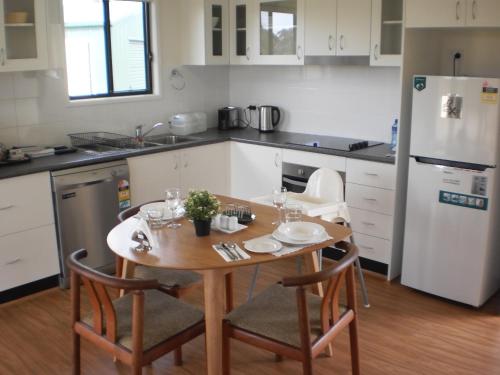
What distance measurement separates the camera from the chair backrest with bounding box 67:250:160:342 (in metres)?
2.20

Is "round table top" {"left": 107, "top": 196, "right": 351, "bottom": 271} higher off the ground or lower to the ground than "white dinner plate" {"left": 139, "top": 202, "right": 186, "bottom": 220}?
lower

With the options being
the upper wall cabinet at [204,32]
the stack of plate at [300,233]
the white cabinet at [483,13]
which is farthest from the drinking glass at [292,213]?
the upper wall cabinet at [204,32]

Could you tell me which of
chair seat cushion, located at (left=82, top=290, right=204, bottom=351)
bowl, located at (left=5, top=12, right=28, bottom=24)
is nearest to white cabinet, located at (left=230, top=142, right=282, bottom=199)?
bowl, located at (left=5, top=12, right=28, bottom=24)

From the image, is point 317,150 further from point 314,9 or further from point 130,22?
point 130,22

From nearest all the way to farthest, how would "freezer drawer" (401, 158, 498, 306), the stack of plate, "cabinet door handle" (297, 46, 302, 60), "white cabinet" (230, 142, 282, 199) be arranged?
the stack of plate
"freezer drawer" (401, 158, 498, 306)
"cabinet door handle" (297, 46, 302, 60)
"white cabinet" (230, 142, 282, 199)

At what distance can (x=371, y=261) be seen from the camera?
4.18 metres

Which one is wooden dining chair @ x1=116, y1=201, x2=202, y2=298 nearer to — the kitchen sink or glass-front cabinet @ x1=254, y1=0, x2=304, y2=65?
the kitchen sink

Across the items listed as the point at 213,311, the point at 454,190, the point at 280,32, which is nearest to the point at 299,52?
the point at 280,32

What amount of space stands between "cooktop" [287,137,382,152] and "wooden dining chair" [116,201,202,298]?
5.58ft

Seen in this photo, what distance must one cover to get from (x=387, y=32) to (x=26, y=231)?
109 inches

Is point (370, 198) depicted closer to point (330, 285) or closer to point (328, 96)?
point (328, 96)

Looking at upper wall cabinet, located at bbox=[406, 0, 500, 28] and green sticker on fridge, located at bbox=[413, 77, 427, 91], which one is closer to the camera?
upper wall cabinet, located at bbox=[406, 0, 500, 28]

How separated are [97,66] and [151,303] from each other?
8.59 ft

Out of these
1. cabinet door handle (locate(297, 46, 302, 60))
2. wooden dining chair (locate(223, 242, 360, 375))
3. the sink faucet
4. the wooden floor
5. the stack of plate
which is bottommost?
the wooden floor
